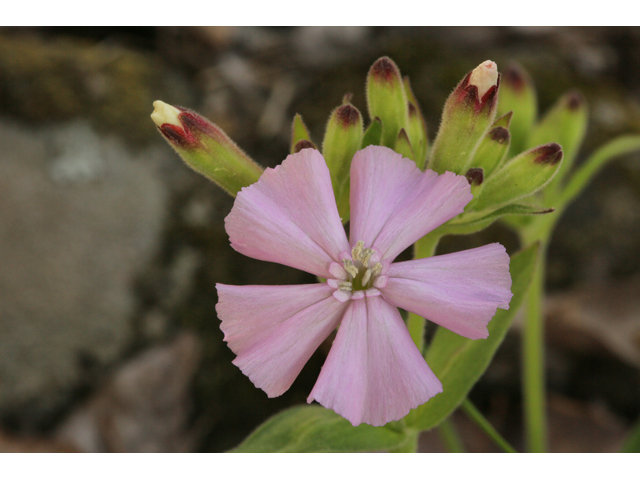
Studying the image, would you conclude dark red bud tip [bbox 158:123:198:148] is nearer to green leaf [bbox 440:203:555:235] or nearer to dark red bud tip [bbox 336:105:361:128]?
dark red bud tip [bbox 336:105:361:128]

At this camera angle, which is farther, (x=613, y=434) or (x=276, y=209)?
(x=613, y=434)

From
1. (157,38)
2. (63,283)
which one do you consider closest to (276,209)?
A: (63,283)

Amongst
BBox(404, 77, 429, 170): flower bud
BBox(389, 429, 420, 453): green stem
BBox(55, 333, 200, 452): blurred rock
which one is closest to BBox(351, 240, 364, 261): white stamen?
BBox(404, 77, 429, 170): flower bud

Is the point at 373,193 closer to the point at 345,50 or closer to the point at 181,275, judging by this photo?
the point at 181,275

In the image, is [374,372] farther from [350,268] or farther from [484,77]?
[484,77]

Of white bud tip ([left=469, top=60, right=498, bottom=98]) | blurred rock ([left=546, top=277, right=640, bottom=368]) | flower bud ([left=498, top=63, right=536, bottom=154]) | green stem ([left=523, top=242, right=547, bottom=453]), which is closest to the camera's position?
white bud tip ([left=469, top=60, right=498, bottom=98])

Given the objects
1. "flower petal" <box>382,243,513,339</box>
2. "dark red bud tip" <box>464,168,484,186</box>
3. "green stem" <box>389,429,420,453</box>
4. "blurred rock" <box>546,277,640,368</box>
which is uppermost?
"dark red bud tip" <box>464,168,484,186</box>

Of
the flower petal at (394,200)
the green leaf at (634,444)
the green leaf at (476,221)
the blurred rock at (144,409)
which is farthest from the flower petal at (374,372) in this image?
the blurred rock at (144,409)
